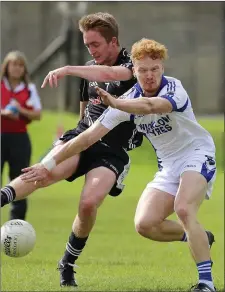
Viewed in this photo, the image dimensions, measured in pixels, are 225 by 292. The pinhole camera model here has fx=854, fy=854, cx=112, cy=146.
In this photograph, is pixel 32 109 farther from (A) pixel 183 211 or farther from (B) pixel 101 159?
(A) pixel 183 211

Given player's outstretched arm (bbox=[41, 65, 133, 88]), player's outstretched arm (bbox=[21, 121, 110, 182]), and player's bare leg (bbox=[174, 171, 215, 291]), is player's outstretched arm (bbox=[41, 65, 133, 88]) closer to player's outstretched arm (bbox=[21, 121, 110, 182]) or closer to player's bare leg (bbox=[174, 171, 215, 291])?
player's outstretched arm (bbox=[21, 121, 110, 182])

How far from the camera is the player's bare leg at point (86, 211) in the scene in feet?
25.2

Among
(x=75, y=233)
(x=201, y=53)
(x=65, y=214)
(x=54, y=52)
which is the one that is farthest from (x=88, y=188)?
(x=201, y=53)

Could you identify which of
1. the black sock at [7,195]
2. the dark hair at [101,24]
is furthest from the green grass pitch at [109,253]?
the dark hair at [101,24]

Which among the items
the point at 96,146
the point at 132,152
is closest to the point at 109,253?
the point at 96,146

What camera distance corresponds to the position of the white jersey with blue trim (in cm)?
705

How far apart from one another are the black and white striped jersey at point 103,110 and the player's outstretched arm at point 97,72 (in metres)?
0.31

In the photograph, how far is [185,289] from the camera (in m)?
7.66

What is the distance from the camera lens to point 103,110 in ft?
26.1

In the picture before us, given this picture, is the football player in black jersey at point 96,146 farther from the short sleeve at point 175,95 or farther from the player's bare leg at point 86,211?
the short sleeve at point 175,95

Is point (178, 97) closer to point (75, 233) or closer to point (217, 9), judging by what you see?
point (75, 233)

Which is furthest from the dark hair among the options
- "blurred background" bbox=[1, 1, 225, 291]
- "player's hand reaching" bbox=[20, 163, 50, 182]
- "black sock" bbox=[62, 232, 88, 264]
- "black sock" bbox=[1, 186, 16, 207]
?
"blurred background" bbox=[1, 1, 225, 291]

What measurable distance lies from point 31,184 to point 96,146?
2.73 feet

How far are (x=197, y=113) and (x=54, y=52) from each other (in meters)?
9.15
